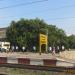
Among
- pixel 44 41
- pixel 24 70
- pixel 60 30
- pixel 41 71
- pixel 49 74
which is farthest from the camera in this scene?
pixel 60 30

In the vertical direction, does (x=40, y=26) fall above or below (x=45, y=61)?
above

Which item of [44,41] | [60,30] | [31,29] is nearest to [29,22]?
[31,29]

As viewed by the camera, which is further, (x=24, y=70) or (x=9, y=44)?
(x=9, y=44)

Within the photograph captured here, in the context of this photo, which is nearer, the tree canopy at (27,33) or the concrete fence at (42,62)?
the concrete fence at (42,62)

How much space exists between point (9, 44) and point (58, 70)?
76.1m

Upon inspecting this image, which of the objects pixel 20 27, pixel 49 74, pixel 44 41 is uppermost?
pixel 20 27

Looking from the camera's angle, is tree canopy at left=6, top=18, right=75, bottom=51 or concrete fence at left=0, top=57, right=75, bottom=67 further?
tree canopy at left=6, top=18, right=75, bottom=51

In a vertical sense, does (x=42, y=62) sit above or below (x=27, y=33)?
below

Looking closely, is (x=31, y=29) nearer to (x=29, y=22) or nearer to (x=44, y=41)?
(x=29, y=22)

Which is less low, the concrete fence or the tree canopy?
the tree canopy

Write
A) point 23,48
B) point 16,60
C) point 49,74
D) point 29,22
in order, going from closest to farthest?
point 49,74 < point 16,60 < point 23,48 < point 29,22

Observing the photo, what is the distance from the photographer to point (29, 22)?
10206 centimetres

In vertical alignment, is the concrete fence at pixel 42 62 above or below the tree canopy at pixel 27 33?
below

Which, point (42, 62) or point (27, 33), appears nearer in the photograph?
point (42, 62)
